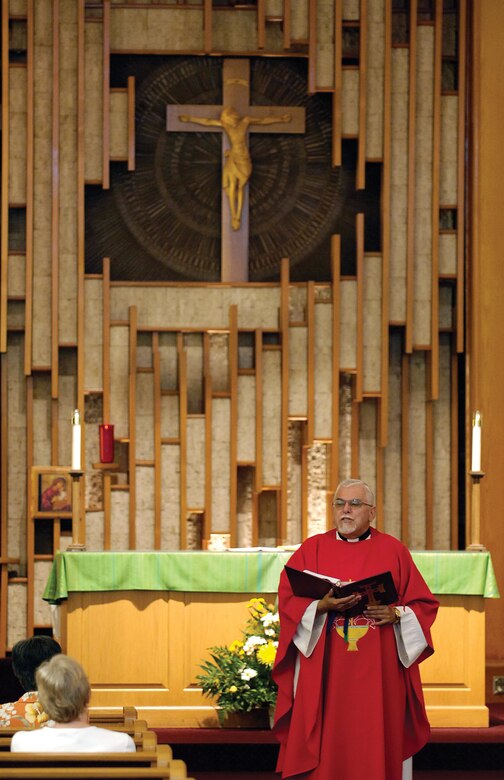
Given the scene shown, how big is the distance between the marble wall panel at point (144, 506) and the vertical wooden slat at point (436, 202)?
2.07 metres

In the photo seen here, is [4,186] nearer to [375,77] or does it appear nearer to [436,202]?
[375,77]

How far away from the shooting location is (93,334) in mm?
9055

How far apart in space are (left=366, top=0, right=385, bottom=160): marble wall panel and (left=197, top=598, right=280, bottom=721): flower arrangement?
3871 millimetres

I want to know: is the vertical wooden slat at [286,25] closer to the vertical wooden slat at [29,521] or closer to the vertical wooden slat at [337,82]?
the vertical wooden slat at [337,82]

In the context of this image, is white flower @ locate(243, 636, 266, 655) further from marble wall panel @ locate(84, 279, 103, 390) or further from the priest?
marble wall panel @ locate(84, 279, 103, 390)

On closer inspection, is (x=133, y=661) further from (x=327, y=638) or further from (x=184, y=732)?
(x=327, y=638)

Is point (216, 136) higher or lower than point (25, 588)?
higher

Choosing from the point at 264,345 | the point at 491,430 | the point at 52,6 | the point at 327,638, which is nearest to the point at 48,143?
the point at 52,6

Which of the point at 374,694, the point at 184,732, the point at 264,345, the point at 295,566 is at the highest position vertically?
A: the point at 264,345

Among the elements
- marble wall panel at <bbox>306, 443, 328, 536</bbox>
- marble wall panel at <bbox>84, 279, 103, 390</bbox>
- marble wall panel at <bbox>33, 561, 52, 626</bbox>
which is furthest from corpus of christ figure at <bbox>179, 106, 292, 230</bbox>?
marble wall panel at <bbox>33, 561, 52, 626</bbox>

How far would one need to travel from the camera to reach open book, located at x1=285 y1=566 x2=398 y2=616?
493 centimetres

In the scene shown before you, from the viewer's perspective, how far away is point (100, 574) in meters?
6.95

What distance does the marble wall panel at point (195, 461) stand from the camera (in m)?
9.05

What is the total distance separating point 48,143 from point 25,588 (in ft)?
10.2
